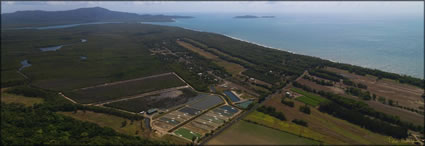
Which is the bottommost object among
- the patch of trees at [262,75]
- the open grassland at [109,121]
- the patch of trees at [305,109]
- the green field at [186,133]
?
the green field at [186,133]

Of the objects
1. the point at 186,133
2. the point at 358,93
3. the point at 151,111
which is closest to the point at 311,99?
the point at 358,93

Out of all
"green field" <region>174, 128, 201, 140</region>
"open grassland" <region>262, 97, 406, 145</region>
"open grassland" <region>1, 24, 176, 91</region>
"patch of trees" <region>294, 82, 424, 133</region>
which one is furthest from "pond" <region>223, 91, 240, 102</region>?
"open grassland" <region>1, 24, 176, 91</region>

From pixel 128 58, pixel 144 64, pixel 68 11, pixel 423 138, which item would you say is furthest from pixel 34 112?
pixel 68 11

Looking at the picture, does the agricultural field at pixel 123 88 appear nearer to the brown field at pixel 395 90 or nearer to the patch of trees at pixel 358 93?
the patch of trees at pixel 358 93

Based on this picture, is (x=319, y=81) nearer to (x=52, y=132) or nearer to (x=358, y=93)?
(x=358, y=93)

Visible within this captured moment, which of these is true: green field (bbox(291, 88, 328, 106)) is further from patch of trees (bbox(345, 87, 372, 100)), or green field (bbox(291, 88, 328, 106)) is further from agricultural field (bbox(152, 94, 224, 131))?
agricultural field (bbox(152, 94, 224, 131))

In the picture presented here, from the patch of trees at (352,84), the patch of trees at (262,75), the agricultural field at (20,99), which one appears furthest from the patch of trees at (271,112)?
the agricultural field at (20,99)
